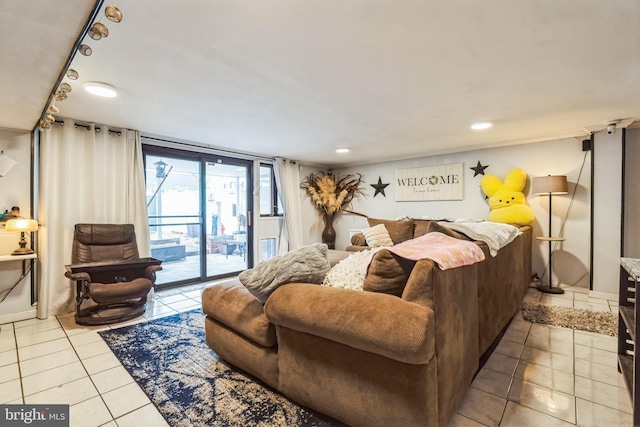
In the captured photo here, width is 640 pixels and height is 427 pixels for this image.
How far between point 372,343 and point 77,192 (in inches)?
145

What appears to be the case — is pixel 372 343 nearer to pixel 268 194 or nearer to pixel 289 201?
pixel 289 201

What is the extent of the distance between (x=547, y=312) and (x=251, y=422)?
3.16 m

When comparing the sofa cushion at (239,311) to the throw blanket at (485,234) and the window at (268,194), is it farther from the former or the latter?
the window at (268,194)

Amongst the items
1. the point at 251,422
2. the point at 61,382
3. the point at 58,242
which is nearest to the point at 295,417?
the point at 251,422

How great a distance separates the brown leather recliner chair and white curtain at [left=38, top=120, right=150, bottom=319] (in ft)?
0.59

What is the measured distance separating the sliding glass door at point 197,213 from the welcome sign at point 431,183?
111 inches

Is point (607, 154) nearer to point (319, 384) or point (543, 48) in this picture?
point (543, 48)

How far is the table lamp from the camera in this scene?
274 cm

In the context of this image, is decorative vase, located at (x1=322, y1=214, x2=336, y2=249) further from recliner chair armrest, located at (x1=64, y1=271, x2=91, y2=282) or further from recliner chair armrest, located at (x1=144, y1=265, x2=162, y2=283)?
recliner chair armrest, located at (x1=64, y1=271, x2=91, y2=282)

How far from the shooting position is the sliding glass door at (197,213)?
4172 mm

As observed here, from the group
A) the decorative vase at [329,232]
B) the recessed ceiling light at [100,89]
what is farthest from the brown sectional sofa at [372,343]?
the decorative vase at [329,232]

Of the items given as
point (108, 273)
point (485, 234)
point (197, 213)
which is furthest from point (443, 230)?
point (197, 213)

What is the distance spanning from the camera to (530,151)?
4172 mm

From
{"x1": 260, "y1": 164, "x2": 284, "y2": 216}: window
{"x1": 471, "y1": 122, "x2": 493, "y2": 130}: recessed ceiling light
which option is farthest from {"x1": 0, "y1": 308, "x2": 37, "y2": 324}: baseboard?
{"x1": 471, "y1": 122, "x2": 493, "y2": 130}: recessed ceiling light
